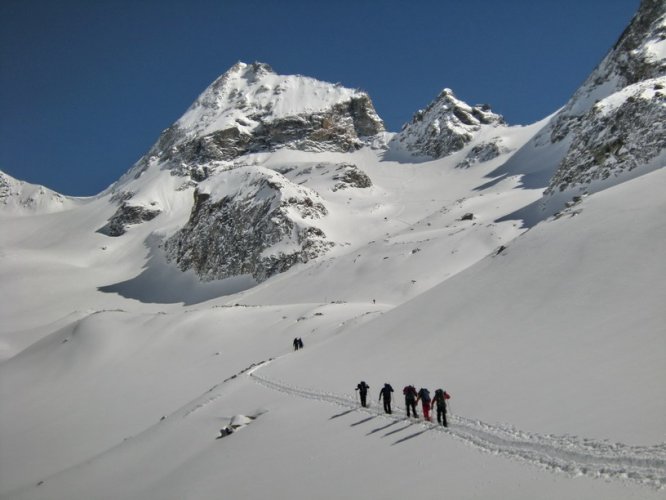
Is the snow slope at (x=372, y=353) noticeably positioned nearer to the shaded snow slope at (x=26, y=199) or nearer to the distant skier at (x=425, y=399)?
the distant skier at (x=425, y=399)

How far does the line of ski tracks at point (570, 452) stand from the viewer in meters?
9.15

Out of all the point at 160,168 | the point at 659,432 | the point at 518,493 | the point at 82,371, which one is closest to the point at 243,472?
the point at 518,493

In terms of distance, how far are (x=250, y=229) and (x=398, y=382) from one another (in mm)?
77400

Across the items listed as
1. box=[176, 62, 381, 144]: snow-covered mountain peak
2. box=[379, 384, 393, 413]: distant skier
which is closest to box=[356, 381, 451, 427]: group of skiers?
box=[379, 384, 393, 413]: distant skier

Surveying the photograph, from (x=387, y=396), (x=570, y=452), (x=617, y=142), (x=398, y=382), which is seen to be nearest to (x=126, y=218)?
(x=617, y=142)

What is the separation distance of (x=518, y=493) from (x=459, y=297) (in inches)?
774

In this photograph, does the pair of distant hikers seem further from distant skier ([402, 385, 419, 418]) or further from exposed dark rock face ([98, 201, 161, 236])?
exposed dark rock face ([98, 201, 161, 236])

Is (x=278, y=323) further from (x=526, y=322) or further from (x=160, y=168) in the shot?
(x=160, y=168)

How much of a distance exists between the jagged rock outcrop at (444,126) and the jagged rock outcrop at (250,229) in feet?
201

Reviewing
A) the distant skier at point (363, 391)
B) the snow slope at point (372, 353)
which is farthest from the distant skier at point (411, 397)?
the distant skier at point (363, 391)

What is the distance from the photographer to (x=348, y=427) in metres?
17.3

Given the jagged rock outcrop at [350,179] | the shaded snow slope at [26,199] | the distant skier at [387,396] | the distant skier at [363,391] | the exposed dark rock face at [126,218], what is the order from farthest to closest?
the shaded snow slope at [26,199], the exposed dark rock face at [126,218], the jagged rock outcrop at [350,179], the distant skier at [363,391], the distant skier at [387,396]

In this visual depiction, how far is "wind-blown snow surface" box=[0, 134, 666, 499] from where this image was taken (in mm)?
11609

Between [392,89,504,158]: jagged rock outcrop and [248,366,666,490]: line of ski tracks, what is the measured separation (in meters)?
140
